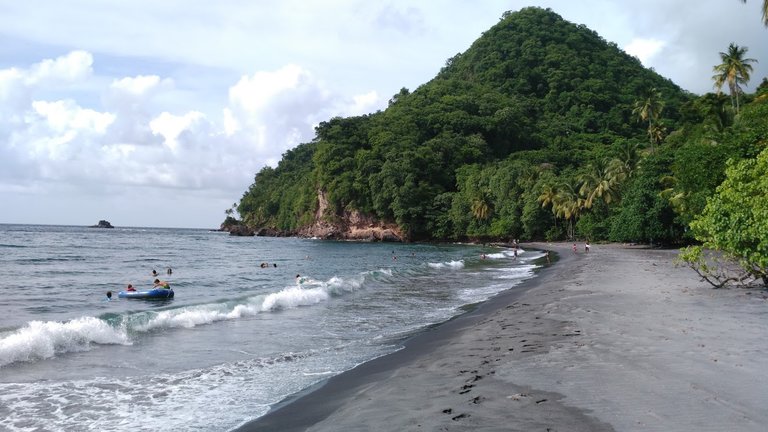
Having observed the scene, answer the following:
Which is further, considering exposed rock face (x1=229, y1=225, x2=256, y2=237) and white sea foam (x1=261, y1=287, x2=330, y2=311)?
exposed rock face (x1=229, y1=225, x2=256, y2=237)

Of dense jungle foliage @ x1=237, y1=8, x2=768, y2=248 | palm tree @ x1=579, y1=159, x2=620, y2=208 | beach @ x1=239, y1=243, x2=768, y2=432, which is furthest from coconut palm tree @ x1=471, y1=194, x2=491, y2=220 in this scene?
beach @ x1=239, y1=243, x2=768, y2=432

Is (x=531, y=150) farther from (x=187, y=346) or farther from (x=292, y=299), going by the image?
(x=187, y=346)

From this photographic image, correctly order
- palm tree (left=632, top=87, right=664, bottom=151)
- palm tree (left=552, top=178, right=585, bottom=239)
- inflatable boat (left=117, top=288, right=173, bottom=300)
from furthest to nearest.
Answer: palm tree (left=552, top=178, right=585, bottom=239) → palm tree (left=632, top=87, right=664, bottom=151) → inflatable boat (left=117, top=288, right=173, bottom=300)

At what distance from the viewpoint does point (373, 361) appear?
36.2 ft

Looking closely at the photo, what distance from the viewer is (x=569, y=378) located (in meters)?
7.63

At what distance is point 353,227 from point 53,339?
94.0 m

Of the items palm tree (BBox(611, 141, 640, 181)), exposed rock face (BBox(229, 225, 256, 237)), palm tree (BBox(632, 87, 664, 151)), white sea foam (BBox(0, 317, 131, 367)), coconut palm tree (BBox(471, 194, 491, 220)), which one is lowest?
white sea foam (BBox(0, 317, 131, 367))

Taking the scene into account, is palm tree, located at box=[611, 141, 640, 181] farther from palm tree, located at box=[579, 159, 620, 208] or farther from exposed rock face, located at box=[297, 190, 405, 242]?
exposed rock face, located at box=[297, 190, 405, 242]

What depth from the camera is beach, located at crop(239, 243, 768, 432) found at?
6008 mm

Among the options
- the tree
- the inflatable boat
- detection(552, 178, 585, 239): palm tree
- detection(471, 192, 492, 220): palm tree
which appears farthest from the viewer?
detection(471, 192, 492, 220): palm tree

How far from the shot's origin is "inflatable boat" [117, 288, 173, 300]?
23.7 metres

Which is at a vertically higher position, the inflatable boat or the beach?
the beach

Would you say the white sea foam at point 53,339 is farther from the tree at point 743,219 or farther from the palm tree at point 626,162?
the palm tree at point 626,162

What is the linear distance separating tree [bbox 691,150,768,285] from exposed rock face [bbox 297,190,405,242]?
84.1 metres
